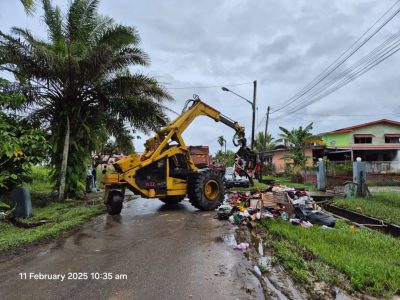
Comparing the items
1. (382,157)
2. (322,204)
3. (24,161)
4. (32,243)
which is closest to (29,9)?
(24,161)

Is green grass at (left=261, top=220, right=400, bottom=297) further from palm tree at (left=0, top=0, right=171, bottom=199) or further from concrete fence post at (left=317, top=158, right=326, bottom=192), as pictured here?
concrete fence post at (left=317, top=158, right=326, bottom=192)

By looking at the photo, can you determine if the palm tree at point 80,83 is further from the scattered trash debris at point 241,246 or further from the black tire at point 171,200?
the scattered trash debris at point 241,246

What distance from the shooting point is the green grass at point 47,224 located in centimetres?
768

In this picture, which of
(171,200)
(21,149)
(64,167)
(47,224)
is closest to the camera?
(21,149)

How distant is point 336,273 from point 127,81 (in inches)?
476

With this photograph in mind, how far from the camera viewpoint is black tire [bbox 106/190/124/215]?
11.9 meters

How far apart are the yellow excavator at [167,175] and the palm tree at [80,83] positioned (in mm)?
3096

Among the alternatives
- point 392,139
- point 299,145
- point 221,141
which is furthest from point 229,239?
point 221,141

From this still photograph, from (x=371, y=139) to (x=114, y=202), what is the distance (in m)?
35.5

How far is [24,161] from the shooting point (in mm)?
10828

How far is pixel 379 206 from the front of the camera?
497 inches

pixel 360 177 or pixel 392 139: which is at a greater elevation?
pixel 392 139

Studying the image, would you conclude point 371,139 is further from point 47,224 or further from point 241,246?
point 47,224

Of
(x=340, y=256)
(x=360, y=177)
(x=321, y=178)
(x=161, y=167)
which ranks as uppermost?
(x=161, y=167)
